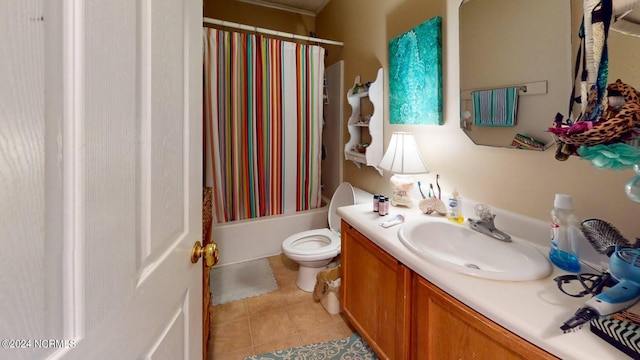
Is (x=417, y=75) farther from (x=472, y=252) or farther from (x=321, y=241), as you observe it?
(x=321, y=241)

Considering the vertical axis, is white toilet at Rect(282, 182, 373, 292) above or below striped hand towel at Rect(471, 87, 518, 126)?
below

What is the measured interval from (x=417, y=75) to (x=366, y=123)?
604 millimetres

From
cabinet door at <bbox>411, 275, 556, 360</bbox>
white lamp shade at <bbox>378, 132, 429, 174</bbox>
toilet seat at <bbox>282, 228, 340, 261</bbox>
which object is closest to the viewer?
cabinet door at <bbox>411, 275, 556, 360</bbox>

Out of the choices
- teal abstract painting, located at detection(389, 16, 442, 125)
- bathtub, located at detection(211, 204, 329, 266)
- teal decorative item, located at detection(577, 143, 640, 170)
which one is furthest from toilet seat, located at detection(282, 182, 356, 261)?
teal decorative item, located at detection(577, 143, 640, 170)

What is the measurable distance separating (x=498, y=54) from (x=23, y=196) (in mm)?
1582

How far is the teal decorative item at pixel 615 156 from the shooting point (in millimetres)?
611

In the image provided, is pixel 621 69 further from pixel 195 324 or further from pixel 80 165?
pixel 195 324

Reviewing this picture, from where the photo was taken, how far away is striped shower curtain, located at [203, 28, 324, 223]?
7.73 ft

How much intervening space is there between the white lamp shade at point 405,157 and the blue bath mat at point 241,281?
1309 millimetres

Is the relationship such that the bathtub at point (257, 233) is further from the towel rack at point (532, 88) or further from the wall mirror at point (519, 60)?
the towel rack at point (532, 88)

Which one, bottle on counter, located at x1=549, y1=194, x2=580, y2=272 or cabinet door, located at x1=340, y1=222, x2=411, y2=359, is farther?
cabinet door, located at x1=340, y1=222, x2=411, y2=359

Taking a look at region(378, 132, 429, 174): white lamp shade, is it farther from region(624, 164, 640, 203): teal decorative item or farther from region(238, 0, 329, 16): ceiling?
region(238, 0, 329, 16): ceiling

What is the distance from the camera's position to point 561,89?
104 cm

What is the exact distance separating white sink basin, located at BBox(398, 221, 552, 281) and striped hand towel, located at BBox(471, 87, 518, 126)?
1.65 ft
